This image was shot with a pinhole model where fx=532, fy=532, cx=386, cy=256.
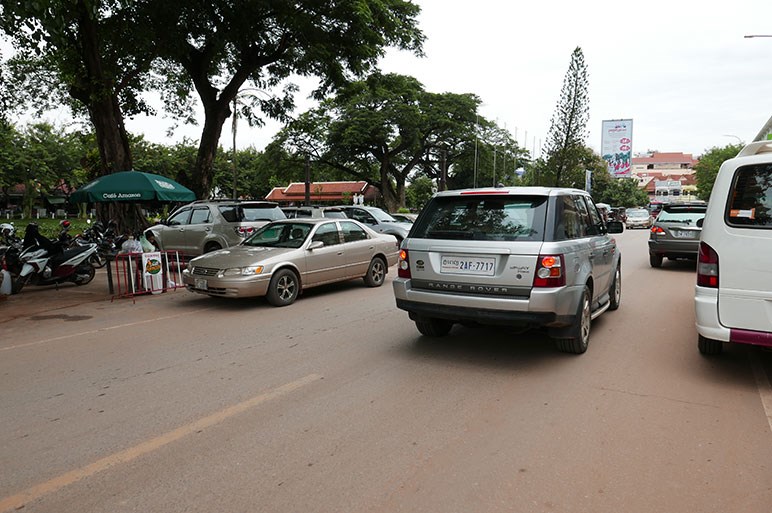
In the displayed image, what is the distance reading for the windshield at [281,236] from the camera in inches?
363

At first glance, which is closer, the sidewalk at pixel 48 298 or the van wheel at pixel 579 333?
the van wheel at pixel 579 333

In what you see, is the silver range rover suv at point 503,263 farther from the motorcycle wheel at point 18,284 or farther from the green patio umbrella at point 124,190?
the motorcycle wheel at point 18,284

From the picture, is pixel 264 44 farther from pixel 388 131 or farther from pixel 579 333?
pixel 388 131

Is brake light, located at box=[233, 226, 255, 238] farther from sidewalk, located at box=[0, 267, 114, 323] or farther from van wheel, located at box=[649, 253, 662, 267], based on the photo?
van wheel, located at box=[649, 253, 662, 267]

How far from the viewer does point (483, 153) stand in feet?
155

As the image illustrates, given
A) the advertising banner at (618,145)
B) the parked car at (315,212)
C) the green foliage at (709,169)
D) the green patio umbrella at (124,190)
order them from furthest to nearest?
the green foliage at (709,169) < the advertising banner at (618,145) < the parked car at (315,212) < the green patio umbrella at (124,190)

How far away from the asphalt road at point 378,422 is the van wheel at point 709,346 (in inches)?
4.7

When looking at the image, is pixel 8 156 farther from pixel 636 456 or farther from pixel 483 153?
pixel 636 456

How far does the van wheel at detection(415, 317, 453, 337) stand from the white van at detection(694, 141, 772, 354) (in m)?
2.58

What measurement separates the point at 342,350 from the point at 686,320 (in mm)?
4955

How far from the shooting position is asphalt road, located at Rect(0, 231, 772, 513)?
294 centimetres

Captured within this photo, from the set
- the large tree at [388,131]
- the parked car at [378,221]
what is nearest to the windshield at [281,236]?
the parked car at [378,221]

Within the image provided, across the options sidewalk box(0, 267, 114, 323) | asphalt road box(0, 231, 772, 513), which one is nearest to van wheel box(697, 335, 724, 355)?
asphalt road box(0, 231, 772, 513)

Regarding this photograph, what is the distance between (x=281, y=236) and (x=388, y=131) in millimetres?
34506
